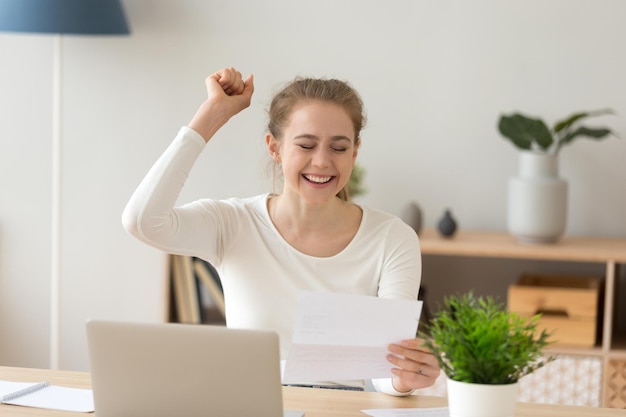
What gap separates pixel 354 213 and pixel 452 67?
1486 millimetres

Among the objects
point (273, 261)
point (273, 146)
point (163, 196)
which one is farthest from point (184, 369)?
point (273, 146)

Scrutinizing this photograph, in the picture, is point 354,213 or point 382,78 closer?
point 354,213

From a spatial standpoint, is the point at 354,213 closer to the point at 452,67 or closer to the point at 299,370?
the point at 299,370

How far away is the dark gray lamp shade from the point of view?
3512 millimetres

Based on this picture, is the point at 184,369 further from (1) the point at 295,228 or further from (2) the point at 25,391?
(1) the point at 295,228

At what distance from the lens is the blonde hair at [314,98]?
7.31ft

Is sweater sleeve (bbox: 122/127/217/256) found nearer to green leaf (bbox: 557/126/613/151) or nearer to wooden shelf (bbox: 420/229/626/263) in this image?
wooden shelf (bbox: 420/229/626/263)

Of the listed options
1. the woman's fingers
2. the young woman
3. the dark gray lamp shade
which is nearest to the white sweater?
the young woman

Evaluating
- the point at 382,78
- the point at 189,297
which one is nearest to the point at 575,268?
the point at 382,78

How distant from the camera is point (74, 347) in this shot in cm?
404

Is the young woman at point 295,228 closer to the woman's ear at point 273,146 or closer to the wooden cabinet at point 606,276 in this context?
the woman's ear at point 273,146

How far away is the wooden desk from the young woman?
0.21m

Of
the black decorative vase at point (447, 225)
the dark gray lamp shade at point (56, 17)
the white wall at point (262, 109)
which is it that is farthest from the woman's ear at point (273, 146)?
the dark gray lamp shade at point (56, 17)

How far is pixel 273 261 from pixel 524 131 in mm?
1439
